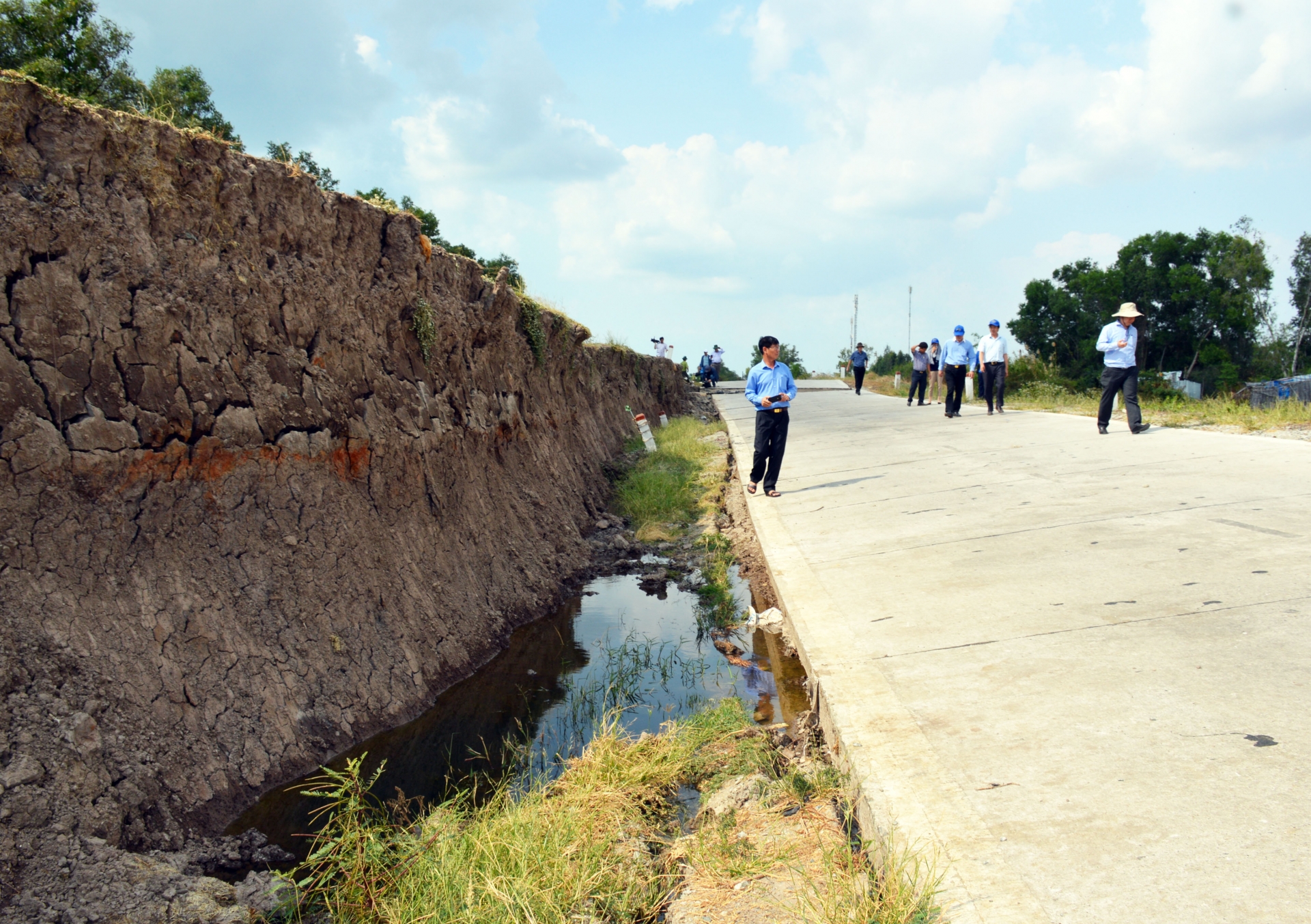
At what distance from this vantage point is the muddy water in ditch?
4785 millimetres

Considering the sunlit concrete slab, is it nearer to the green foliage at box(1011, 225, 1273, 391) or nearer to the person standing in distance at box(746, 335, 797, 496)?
the green foliage at box(1011, 225, 1273, 391)

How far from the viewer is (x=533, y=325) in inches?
440

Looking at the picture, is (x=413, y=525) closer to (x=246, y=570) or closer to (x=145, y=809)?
(x=246, y=570)

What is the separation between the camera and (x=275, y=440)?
545cm

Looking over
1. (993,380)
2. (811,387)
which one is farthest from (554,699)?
(811,387)

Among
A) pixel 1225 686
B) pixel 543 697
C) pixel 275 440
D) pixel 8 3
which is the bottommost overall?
pixel 543 697

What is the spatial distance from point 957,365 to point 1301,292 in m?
39.4

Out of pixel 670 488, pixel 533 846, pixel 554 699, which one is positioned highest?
pixel 670 488

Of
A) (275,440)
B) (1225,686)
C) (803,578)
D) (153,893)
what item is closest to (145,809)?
(153,893)

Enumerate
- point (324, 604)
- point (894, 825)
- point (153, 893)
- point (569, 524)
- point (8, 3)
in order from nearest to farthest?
point (894, 825) < point (153, 893) < point (324, 604) < point (569, 524) < point (8, 3)

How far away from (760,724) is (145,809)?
324 centimetres

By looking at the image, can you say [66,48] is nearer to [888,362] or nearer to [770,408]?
[770,408]

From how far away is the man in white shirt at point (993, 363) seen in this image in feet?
50.5

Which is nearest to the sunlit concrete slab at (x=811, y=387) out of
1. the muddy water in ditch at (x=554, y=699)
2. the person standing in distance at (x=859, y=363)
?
the person standing in distance at (x=859, y=363)
